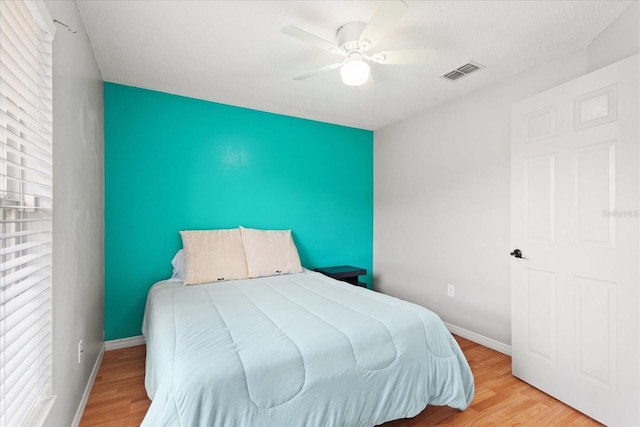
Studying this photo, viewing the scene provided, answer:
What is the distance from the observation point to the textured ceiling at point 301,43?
1757mm

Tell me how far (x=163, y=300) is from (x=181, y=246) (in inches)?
36.6

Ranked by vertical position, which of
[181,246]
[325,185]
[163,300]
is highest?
[325,185]

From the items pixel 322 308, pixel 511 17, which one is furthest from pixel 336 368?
pixel 511 17

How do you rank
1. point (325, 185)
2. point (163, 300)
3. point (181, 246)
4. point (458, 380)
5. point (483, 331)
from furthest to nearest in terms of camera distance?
point (325, 185)
point (181, 246)
point (483, 331)
point (163, 300)
point (458, 380)

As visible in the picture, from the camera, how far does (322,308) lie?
1.93 metres

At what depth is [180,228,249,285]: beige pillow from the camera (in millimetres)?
2682

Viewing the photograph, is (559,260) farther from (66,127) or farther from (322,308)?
(66,127)

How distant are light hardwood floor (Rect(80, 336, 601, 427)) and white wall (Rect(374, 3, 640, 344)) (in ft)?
1.84

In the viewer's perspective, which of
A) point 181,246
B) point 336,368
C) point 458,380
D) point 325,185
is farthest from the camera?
point 325,185

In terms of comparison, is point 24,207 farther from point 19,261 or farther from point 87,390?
point 87,390

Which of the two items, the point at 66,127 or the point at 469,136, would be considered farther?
the point at 469,136

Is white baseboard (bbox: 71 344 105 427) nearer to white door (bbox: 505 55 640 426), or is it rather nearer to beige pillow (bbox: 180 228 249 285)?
beige pillow (bbox: 180 228 249 285)

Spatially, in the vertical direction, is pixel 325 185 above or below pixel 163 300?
above

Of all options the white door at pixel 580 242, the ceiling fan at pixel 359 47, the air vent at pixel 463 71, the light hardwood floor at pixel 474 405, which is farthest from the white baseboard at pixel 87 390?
the air vent at pixel 463 71
